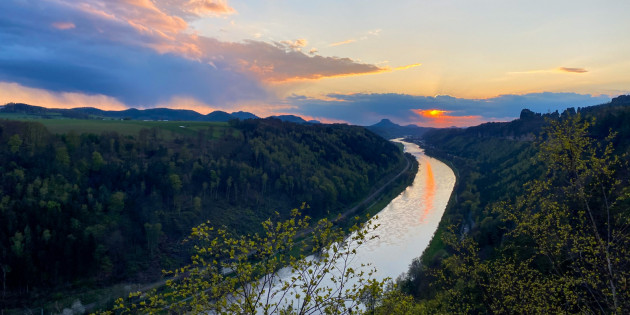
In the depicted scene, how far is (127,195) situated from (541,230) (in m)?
56.1

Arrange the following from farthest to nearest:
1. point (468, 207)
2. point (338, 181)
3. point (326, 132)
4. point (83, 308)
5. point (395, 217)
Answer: point (326, 132), point (338, 181), point (395, 217), point (468, 207), point (83, 308)

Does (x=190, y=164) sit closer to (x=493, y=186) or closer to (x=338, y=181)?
(x=338, y=181)

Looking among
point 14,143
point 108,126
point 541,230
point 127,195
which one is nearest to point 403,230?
→ point 127,195

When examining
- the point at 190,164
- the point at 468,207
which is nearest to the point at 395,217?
the point at 468,207

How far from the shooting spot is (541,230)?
448 inches

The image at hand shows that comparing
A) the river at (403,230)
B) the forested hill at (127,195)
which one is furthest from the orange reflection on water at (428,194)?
the forested hill at (127,195)

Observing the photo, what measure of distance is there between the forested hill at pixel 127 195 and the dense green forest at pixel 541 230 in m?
33.8

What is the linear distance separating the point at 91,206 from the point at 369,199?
203 ft

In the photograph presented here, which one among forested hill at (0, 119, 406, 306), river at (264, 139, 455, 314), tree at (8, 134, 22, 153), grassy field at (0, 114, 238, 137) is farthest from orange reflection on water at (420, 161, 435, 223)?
tree at (8, 134, 22, 153)

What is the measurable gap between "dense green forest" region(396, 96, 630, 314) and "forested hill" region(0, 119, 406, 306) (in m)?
33.8

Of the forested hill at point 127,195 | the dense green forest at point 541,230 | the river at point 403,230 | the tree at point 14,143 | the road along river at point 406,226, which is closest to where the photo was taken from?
the dense green forest at point 541,230

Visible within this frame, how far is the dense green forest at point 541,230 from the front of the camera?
978 centimetres

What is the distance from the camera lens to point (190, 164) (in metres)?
66.2

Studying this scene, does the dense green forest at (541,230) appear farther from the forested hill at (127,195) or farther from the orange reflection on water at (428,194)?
the forested hill at (127,195)
